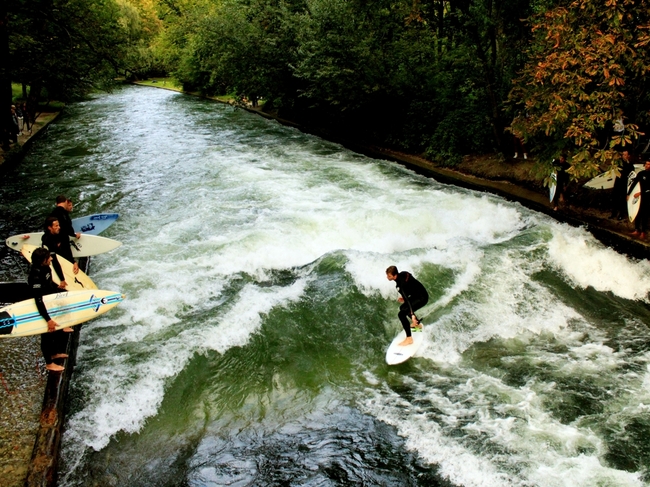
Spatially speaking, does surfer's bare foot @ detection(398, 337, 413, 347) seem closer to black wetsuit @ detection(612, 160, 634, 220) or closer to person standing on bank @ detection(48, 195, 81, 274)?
person standing on bank @ detection(48, 195, 81, 274)

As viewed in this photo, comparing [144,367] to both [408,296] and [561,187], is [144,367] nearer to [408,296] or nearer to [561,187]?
[408,296]

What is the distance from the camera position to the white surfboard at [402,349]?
7016 millimetres

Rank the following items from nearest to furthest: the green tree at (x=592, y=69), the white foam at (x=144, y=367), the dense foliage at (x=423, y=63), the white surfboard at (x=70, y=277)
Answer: the white foam at (x=144, y=367) → the white surfboard at (x=70, y=277) → the green tree at (x=592, y=69) → the dense foliage at (x=423, y=63)

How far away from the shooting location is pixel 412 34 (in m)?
17.7

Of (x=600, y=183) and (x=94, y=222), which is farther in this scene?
(x=600, y=183)

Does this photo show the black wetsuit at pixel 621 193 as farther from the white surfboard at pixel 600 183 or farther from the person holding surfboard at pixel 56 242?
the person holding surfboard at pixel 56 242

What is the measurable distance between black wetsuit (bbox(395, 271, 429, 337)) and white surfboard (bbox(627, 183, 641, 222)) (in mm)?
5556

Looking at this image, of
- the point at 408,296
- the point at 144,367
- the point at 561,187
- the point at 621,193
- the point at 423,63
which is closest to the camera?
the point at 144,367

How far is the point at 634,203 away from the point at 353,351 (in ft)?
22.0

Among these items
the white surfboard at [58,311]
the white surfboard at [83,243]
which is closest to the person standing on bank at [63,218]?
the white surfboard at [58,311]

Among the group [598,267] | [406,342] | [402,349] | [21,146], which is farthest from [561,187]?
[21,146]

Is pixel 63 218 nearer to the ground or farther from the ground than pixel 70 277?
farther from the ground

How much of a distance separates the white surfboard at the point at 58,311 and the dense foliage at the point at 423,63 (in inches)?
343

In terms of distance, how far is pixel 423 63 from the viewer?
17.9 metres
